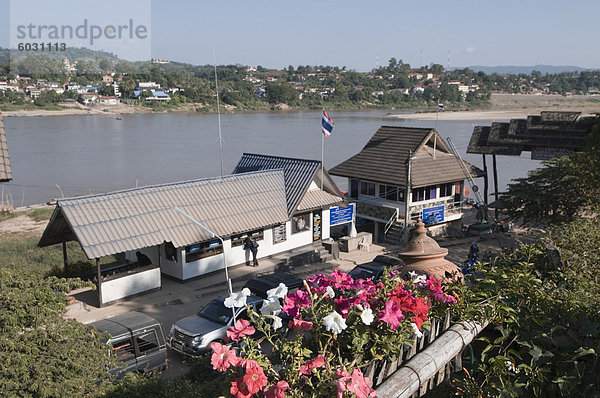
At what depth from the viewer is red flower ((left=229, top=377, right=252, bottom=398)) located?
11.5ft

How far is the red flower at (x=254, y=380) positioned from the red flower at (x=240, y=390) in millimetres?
34

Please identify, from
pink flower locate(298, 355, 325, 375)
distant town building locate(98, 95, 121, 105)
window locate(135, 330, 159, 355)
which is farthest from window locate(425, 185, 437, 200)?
distant town building locate(98, 95, 121, 105)

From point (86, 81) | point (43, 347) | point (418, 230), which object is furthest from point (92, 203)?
point (86, 81)

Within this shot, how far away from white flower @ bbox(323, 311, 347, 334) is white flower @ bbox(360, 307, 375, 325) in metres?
0.14

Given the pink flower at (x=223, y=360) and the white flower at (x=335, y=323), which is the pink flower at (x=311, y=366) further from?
the pink flower at (x=223, y=360)

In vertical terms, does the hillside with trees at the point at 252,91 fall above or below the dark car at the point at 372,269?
above

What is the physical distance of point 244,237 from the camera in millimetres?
20297

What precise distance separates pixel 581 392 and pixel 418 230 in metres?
3.50

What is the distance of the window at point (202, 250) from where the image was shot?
18.3 meters

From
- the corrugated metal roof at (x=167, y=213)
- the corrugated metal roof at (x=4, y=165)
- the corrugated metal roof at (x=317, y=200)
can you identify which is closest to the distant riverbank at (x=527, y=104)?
the corrugated metal roof at (x=317, y=200)

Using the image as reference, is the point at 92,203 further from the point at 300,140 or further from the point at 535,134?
the point at 300,140

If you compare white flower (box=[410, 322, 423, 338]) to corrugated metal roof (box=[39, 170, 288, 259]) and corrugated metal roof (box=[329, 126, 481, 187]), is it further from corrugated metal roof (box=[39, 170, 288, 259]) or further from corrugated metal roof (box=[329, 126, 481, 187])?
corrugated metal roof (box=[329, 126, 481, 187])

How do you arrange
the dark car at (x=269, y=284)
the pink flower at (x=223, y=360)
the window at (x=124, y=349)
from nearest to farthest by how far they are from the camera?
the pink flower at (x=223, y=360) → the window at (x=124, y=349) → the dark car at (x=269, y=284)

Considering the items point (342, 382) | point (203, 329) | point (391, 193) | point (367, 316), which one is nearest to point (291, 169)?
point (391, 193)
